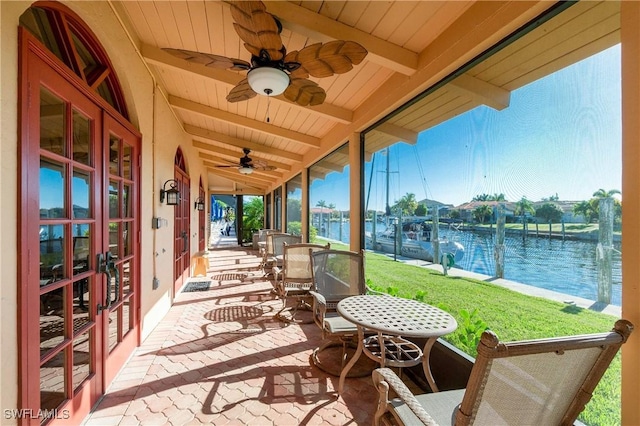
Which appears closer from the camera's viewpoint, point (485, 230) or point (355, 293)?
point (485, 230)

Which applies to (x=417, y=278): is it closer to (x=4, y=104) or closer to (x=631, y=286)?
(x=631, y=286)

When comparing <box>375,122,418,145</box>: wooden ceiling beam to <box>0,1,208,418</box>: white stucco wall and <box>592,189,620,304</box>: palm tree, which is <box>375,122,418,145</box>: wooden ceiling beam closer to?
<box>592,189,620,304</box>: palm tree

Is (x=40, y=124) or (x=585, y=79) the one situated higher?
(x=585, y=79)

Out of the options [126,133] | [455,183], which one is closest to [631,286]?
[455,183]

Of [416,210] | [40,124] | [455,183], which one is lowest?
[416,210]

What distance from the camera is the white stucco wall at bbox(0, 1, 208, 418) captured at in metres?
1.22

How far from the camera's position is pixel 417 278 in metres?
2.70

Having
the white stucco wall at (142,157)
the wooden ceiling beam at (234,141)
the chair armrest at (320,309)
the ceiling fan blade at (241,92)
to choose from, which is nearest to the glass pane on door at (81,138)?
the white stucco wall at (142,157)

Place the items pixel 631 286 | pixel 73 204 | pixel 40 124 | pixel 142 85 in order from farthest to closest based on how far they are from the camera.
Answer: pixel 142 85
pixel 73 204
pixel 40 124
pixel 631 286

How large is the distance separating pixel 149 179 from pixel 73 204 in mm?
1534

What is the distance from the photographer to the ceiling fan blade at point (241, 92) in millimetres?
2236

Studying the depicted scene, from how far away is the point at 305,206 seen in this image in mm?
6250

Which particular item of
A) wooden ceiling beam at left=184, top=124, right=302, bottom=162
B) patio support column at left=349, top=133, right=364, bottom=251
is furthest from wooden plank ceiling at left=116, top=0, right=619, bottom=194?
wooden ceiling beam at left=184, top=124, right=302, bottom=162

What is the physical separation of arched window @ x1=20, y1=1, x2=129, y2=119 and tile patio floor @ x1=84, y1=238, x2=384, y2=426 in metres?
2.43
